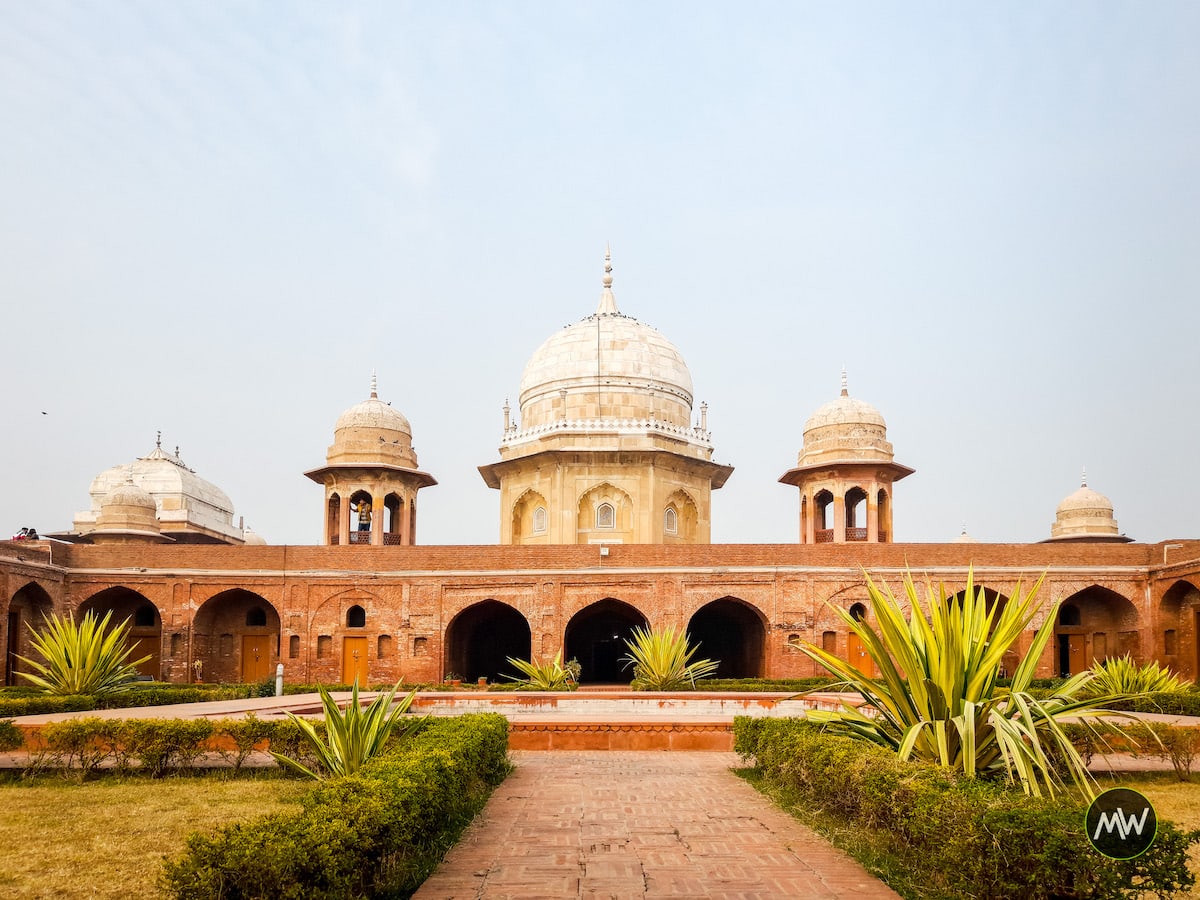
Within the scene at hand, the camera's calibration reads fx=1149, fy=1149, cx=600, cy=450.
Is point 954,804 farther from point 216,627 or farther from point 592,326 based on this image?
point 592,326

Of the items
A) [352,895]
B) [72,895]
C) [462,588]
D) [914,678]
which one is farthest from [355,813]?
[462,588]

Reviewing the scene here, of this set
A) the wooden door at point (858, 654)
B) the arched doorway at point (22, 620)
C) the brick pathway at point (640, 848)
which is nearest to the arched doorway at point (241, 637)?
the arched doorway at point (22, 620)

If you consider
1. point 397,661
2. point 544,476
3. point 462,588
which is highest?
point 544,476

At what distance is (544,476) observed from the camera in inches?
1097

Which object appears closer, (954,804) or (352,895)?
(352,895)

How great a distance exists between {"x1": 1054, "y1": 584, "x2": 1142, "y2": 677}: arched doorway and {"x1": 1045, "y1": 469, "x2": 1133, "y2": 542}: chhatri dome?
4858 mm

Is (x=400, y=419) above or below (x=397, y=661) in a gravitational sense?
above

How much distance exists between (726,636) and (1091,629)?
8074 mm

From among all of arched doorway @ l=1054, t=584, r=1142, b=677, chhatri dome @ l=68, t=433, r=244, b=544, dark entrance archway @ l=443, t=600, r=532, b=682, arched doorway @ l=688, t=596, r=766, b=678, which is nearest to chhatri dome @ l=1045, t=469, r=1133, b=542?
arched doorway @ l=1054, t=584, r=1142, b=677

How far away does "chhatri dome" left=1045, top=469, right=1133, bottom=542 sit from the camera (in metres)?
30.0

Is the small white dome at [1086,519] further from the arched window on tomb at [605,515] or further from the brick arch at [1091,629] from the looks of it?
the arched window on tomb at [605,515]

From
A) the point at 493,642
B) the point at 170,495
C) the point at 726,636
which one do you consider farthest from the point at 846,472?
the point at 170,495

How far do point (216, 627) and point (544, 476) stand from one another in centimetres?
826

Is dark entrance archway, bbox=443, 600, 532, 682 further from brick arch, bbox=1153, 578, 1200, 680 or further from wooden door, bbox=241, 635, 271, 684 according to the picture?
brick arch, bbox=1153, 578, 1200, 680
